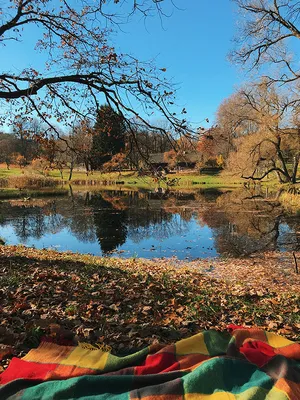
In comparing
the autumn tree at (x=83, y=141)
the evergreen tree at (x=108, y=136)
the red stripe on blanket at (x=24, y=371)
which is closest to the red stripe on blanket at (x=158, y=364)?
the red stripe on blanket at (x=24, y=371)

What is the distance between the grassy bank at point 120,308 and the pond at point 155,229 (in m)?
4.87

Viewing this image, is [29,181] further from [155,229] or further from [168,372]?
[168,372]

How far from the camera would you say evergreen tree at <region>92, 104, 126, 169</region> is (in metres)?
6.41

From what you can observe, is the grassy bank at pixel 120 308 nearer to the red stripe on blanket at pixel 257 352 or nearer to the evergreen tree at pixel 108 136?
the red stripe on blanket at pixel 257 352

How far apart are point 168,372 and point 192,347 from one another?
1.74 ft

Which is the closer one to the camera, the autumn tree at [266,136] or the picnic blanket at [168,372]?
the picnic blanket at [168,372]

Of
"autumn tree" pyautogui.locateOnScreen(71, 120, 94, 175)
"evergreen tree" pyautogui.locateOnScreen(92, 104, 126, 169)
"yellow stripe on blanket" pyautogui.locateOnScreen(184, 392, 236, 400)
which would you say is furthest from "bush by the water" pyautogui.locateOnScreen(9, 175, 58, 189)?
"yellow stripe on blanket" pyautogui.locateOnScreen(184, 392, 236, 400)

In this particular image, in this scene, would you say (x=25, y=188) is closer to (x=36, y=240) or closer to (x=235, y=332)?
(x=36, y=240)

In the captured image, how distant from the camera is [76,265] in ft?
28.5

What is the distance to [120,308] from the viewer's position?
4.81 meters

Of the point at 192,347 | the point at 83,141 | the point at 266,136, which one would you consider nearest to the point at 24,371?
the point at 192,347

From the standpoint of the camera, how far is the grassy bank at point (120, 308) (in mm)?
3699

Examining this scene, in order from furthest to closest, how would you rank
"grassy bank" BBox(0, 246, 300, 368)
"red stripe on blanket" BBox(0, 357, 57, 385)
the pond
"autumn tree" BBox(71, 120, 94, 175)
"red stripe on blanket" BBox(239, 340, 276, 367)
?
the pond → "autumn tree" BBox(71, 120, 94, 175) → "grassy bank" BBox(0, 246, 300, 368) → "red stripe on blanket" BBox(239, 340, 276, 367) → "red stripe on blanket" BBox(0, 357, 57, 385)

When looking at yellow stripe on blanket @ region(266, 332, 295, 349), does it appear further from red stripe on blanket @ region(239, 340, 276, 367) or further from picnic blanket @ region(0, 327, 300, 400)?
red stripe on blanket @ region(239, 340, 276, 367)
